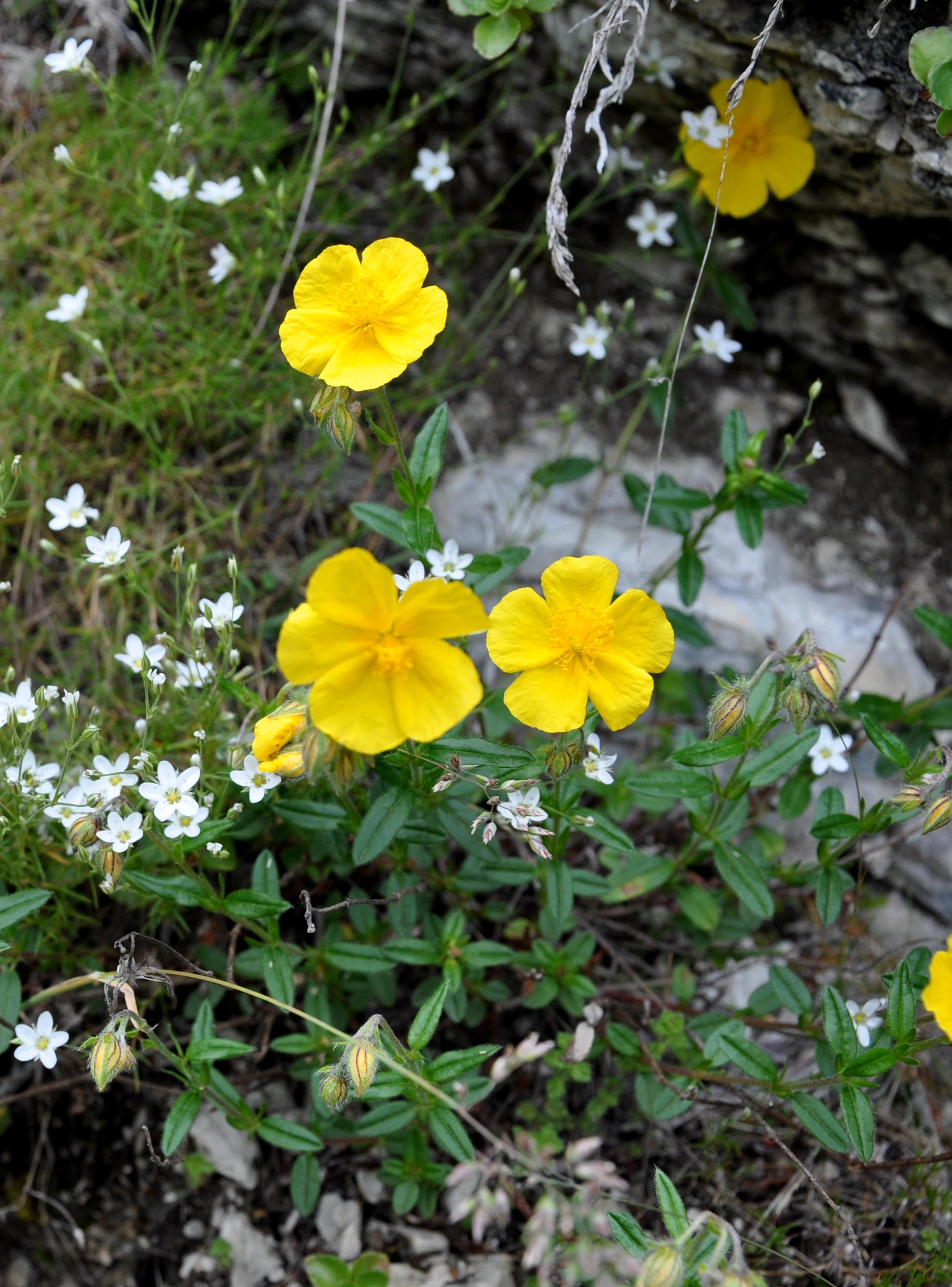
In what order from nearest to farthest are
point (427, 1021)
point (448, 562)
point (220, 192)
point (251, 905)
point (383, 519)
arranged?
point (427, 1021) → point (251, 905) → point (448, 562) → point (383, 519) → point (220, 192)

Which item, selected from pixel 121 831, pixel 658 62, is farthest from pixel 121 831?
pixel 658 62

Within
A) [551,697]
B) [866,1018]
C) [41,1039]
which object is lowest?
[41,1039]

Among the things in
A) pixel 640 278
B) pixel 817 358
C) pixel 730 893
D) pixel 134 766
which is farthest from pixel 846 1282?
pixel 640 278

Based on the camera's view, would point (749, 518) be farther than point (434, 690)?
Yes

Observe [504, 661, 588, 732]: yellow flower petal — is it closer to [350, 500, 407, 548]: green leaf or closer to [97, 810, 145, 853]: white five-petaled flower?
[350, 500, 407, 548]: green leaf

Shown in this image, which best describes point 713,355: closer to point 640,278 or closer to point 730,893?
point 640,278

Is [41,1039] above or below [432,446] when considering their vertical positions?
below

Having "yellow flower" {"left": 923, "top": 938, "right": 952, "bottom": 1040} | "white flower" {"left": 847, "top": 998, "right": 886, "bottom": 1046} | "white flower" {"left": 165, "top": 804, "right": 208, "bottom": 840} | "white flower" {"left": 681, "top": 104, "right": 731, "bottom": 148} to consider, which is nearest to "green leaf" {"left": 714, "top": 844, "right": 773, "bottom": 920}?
"white flower" {"left": 847, "top": 998, "right": 886, "bottom": 1046}

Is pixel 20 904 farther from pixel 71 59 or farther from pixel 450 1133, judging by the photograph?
pixel 71 59
